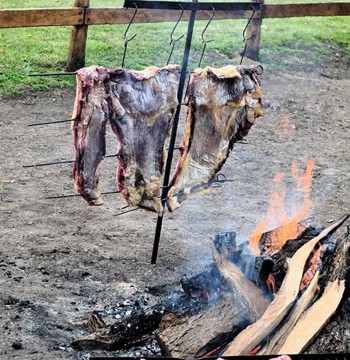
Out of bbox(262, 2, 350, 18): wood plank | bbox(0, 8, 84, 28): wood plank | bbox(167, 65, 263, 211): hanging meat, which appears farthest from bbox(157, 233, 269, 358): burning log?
bbox(262, 2, 350, 18): wood plank

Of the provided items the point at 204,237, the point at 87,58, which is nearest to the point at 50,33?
the point at 87,58

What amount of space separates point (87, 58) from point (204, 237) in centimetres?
596

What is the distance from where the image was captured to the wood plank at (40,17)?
393 inches

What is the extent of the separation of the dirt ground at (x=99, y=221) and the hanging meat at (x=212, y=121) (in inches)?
31.5

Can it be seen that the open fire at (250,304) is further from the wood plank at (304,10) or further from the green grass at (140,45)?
the wood plank at (304,10)

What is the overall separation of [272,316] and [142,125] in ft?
5.32

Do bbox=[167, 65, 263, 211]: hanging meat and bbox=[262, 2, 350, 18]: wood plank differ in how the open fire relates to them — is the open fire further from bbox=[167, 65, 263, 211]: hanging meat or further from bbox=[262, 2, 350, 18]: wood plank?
bbox=[262, 2, 350, 18]: wood plank

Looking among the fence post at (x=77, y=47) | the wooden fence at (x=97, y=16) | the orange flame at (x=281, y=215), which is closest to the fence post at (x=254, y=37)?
the wooden fence at (x=97, y=16)

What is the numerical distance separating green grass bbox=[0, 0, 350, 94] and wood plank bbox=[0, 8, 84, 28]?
1009 millimetres

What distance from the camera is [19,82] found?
11.0 m

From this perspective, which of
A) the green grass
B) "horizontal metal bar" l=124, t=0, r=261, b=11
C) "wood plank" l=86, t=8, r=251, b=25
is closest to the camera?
"horizontal metal bar" l=124, t=0, r=261, b=11

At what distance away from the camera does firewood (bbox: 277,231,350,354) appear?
4.47 meters

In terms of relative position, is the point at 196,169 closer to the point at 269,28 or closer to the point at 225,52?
the point at 225,52

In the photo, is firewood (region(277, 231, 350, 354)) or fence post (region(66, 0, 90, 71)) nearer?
firewood (region(277, 231, 350, 354))
